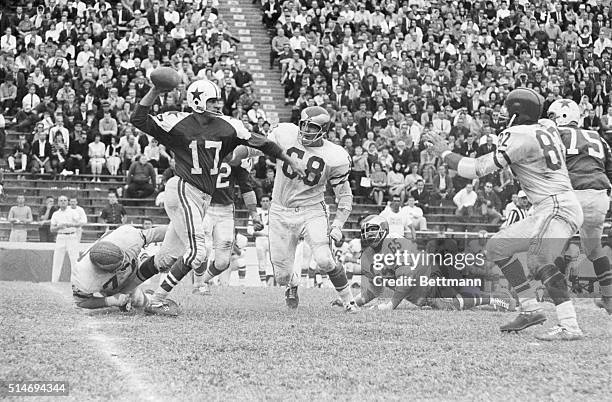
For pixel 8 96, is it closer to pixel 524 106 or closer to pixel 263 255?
pixel 263 255

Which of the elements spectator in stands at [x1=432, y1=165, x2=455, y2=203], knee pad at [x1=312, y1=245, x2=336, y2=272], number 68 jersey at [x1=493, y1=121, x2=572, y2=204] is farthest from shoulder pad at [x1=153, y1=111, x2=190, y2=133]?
spectator in stands at [x1=432, y1=165, x2=455, y2=203]

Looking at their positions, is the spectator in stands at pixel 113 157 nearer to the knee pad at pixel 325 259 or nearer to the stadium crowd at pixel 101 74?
the stadium crowd at pixel 101 74

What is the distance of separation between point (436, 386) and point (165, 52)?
17.8m

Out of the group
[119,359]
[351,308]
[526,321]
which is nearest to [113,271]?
[351,308]

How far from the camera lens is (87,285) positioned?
8578 millimetres

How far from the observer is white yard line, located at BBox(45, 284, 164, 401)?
16.5 feet

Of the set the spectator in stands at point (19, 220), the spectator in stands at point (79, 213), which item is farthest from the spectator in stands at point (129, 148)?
the spectator in stands at point (19, 220)

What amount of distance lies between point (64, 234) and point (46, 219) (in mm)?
886

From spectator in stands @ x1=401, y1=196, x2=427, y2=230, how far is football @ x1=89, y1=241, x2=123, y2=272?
34.7 ft

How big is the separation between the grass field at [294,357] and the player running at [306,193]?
835mm

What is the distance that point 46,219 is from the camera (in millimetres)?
17625

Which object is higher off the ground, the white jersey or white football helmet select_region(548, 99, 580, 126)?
white football helmet select_region(548, 99, 580, 126)

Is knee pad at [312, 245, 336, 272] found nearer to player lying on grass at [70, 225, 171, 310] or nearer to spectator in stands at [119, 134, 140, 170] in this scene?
player lying on grass at [70, 225, 171, 310]

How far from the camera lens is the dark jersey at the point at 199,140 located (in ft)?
28.8
